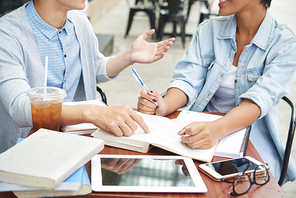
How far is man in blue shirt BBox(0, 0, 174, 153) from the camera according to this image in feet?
3.13

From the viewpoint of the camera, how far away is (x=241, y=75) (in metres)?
1.39

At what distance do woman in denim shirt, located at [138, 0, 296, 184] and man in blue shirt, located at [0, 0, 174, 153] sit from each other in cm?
23

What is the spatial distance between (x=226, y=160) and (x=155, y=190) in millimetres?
285

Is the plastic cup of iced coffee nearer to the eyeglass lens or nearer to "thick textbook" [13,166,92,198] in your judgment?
"thick textbook" [13,166,92,198]

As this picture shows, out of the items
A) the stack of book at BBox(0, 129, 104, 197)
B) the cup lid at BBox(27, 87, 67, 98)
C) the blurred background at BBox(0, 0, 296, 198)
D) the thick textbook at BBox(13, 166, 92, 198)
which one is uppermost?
the cup lid at BBox(27, 87, 67, 98)

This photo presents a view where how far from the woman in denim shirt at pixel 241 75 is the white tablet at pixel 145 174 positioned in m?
0.25

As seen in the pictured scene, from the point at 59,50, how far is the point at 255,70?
921 millimetres

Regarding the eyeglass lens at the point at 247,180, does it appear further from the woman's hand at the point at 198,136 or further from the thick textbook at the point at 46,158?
the thick textbook at the point at 46,158

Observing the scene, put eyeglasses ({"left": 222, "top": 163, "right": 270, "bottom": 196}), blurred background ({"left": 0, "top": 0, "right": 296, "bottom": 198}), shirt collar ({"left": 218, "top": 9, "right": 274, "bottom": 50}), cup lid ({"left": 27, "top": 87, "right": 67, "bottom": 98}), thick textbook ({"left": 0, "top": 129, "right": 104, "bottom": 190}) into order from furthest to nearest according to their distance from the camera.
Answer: blurred background ({"left": 0, "top": 0, "right": 296, "bottom": 198}) < shirt collar ({"left": 218, "top": 9, "right": 274, "bottom": 50}) < cup lid ({"left": 27, "top": 87, "right": 67, "bottom": 98}) < eyeglasses ({"left": 222, "top": 163, "right": 270, "bottom": 196}) < thick textbook ({"left": 0, "top": 129, "right": 104, "bottom": 190})

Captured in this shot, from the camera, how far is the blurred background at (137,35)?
Result: 3.39 meters

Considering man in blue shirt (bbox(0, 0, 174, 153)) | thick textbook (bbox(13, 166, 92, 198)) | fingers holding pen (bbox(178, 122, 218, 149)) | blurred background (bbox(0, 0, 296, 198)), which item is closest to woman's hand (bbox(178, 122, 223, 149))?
fingers holding pen (bbox(178, 122, 218, 149))

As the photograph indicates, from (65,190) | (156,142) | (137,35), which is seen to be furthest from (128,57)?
(137,35)

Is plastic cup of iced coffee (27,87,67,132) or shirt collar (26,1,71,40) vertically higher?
shirt collar (26,1,71,40)

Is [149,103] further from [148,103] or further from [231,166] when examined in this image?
[231,166]
